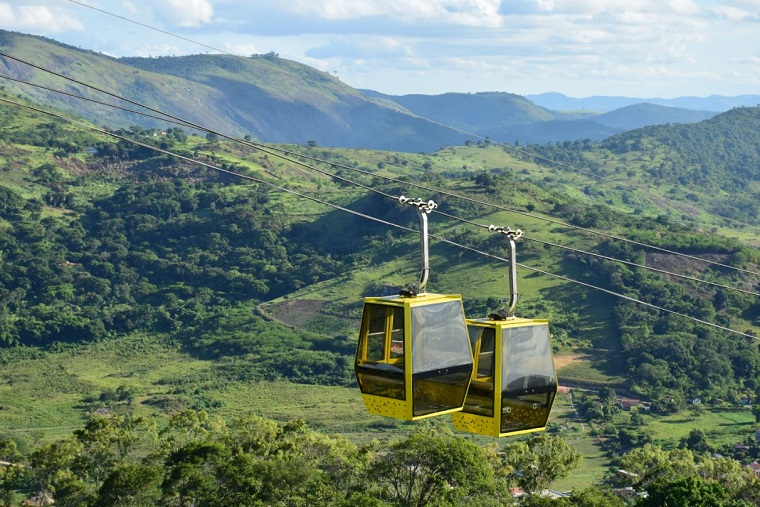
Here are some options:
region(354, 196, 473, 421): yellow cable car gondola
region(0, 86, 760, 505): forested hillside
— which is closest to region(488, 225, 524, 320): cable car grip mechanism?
region(354, 196, 473, 421): yellow cable car gondola

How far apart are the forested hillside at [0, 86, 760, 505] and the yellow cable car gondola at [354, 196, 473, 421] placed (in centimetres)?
5630

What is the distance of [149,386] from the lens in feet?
305

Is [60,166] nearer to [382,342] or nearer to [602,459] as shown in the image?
[602,459]

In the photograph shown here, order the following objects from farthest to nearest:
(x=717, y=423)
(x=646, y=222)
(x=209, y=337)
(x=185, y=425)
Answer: (x=646, y=222) < (x=209, y=337) < (x=717, y=423) < (x=185, y=425)

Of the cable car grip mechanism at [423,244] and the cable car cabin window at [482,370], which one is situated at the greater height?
the cable car grip mechanism at [423,244]

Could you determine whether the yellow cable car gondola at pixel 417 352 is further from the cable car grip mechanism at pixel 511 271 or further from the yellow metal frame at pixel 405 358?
the cable car grip mechanism at pixel 511 271

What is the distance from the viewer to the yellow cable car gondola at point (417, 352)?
18.7 meters

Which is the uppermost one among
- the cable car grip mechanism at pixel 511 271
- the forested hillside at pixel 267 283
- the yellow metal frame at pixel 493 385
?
the cable car grip mechanism at pixel 511 271

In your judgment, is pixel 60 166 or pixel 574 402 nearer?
pixel 574 402

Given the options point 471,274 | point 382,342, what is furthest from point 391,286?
point 382,342

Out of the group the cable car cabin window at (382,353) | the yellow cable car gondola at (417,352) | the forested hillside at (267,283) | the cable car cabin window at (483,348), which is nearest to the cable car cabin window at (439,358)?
the yellow cable car gondola at (417,352)

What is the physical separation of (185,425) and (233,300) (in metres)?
69.1

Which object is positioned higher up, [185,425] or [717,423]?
[185,425]

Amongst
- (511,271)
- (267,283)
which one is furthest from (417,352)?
(267,283)
